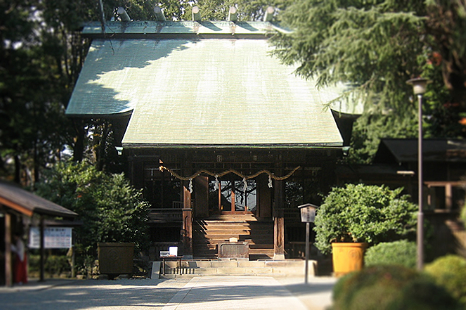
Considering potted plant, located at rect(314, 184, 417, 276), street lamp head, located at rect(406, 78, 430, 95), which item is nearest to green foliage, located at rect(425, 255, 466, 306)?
potted plant, located at rect(314, 184, 417, 276)

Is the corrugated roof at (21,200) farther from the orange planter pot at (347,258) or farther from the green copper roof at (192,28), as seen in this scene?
the green copper roof at (192,28)

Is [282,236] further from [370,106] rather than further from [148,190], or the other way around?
[370,106]

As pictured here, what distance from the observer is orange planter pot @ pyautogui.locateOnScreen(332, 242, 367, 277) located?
6.63 meters

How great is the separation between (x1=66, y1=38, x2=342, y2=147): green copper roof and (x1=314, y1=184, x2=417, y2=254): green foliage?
408 centimetres

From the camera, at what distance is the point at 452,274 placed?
5828mm

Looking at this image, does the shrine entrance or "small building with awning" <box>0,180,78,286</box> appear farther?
the shrine entrance

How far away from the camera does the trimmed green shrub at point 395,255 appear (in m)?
6.38

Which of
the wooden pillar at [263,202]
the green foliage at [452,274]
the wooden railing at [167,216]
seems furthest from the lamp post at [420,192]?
the wooden railing at [167,216]

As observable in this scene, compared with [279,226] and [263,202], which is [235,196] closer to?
[263,202]

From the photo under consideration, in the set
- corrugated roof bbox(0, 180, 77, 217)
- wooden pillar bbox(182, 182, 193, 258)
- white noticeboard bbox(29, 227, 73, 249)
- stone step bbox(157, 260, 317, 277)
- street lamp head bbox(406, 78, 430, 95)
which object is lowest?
stone step bbox(157, 260, 317, 277)

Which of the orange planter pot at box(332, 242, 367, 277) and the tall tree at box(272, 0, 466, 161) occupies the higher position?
the tall tree at box(272, 0, 466, 161)

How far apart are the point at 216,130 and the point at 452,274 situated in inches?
502

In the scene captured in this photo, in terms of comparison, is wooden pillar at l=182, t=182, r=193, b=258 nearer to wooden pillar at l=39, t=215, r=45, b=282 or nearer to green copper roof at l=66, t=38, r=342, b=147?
green copper roof at l=66, t=38, r=342, b=147

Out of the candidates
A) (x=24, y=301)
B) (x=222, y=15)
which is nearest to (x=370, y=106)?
(x=24, y=301)
